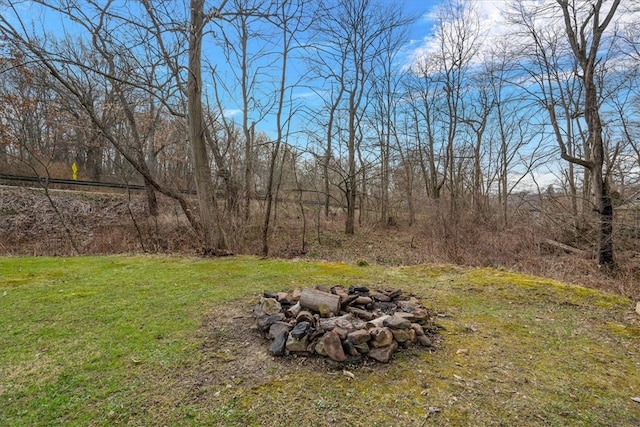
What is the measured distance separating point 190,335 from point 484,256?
6067mm

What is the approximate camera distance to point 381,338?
6.28 feet

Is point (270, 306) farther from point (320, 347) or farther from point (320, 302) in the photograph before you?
point (320, 347)

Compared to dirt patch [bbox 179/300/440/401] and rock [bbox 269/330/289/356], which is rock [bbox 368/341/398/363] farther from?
rock [bbox 269/330/289/356]

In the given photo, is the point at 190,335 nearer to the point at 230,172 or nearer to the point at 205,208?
the point at 205,208

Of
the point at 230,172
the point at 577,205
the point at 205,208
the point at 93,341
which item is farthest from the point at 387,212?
the point at 93,341

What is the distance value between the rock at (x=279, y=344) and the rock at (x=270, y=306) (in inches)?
15.0

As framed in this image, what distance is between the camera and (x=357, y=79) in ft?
38.2

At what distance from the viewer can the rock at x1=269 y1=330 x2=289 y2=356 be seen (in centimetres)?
194

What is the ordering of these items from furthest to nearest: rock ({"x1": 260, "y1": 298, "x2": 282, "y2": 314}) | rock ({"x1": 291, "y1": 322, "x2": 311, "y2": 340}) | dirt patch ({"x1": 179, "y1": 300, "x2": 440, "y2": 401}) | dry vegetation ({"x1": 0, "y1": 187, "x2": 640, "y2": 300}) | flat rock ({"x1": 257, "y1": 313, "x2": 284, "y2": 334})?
dry vegetation ({"x1": 0, "y1": 187, "x2": 640, "y2": 300}) → rock ({"x1": 260, "y1": 298, "x2": 282, "y2": 314}) → flat rock ({"x1": 257, "y1": 313, "x2": 284, "y2": 334}) → rock ({"x1": 291, "y1": 322, "x2": 311, "y2": 340}) → dirt patch ({"x1": 179, "y1": 300, "x2": 440, "y2": 401})

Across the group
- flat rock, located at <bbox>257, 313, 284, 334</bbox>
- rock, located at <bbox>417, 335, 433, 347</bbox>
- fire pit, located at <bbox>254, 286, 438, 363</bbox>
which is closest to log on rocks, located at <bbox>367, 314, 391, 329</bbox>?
fire pit, located at <bbox>254, 286, 438, 363</bbox>

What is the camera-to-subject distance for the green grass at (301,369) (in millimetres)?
1458

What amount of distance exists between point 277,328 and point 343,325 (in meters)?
0.42

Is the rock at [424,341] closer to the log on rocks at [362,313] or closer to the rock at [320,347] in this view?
the log on rocks at [362,313]

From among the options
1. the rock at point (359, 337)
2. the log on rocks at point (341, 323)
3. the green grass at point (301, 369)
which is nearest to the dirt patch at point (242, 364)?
the green grass at point (301, 369)
